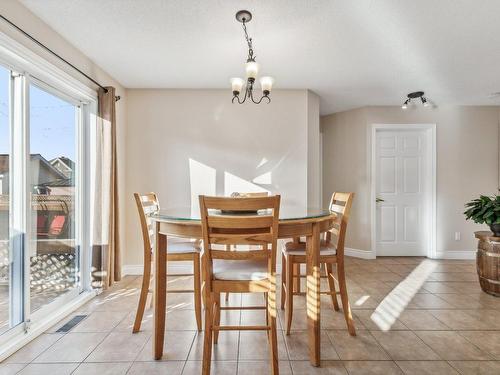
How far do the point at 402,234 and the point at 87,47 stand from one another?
4809mm

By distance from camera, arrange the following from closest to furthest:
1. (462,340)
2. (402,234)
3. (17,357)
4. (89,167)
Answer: (17,357)
(462,340)
(89,167)
(402,234)

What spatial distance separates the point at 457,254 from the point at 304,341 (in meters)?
3.66

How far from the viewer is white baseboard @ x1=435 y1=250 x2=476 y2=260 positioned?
175 inches

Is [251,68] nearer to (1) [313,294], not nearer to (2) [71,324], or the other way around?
(1) [313,294]

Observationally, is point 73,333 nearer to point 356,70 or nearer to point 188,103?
point 188,103

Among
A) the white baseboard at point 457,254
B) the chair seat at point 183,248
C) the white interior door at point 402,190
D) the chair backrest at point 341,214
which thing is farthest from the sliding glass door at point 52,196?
the white baseboard at point 457,254

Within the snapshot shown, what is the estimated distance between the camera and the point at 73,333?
222 centimetres

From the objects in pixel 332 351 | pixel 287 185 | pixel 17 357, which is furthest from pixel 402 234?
pixel 17 357

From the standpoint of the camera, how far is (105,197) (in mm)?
3053

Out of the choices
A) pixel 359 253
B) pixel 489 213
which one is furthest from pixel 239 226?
pixel 359 253

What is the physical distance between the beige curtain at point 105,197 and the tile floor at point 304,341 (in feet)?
1.00

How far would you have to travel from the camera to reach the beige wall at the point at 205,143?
12.3ft

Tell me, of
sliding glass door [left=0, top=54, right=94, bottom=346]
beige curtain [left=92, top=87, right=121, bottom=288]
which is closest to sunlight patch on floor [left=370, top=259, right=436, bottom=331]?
beige curtain [left=92, top=87, right=121, bottom=288]

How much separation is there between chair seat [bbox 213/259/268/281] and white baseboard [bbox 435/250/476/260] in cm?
386
